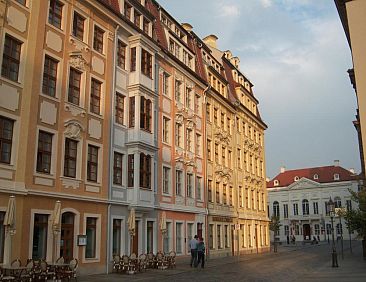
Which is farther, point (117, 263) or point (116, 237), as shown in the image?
point (116, 237)

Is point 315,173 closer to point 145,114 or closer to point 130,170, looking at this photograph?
point 145,114

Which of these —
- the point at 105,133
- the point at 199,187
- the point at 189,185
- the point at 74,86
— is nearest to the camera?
the point at 74,86

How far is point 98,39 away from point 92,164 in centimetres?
710

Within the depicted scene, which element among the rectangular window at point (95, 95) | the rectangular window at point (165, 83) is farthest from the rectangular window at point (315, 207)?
the rectangular window at point (95, 95)

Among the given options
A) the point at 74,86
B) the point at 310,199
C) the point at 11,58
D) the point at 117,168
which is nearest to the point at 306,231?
the point at 310,199

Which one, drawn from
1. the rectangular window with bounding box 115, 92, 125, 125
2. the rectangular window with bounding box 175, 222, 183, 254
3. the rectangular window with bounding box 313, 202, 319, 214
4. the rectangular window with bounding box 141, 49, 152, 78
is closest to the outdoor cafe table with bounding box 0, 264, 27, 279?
the rectangular window with bounding box 115, 92, 125, 125

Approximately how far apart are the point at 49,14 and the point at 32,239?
10.7m

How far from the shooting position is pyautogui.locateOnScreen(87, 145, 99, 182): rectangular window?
23.3 metres

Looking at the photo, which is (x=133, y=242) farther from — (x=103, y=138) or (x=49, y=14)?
(x=49, y=14)

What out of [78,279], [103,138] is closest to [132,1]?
[103,138]

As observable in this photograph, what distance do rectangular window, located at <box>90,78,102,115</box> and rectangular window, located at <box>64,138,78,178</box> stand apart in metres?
2.48

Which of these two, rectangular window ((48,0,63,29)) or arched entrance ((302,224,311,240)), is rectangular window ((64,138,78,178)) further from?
arched entrance ((302,224,311,240))

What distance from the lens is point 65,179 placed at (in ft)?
70.1

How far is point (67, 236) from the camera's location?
842 inches
